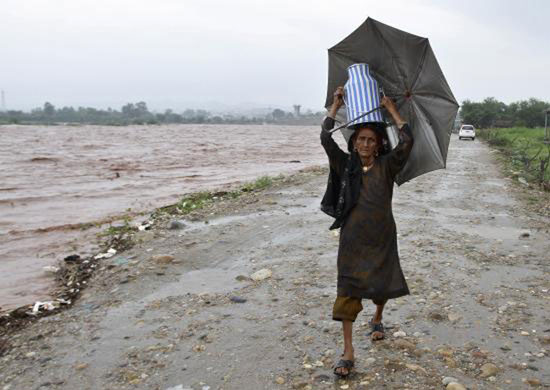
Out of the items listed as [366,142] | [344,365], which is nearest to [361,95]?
[366,142]

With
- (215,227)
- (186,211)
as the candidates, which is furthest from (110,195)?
(215,227)

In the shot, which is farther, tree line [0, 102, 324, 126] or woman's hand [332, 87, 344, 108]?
tree line [0, 102, 324, 126]

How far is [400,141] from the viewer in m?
3.14

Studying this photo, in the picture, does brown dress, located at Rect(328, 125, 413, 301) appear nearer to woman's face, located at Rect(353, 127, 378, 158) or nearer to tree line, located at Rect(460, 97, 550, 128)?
woman's face, located at Rect(353, 127, 378, 158)

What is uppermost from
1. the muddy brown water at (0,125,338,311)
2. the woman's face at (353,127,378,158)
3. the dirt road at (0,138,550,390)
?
the woman's face at (353,127,378,158)

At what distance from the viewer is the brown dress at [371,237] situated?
10.5 ft

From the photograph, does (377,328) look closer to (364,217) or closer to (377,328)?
(377,328)

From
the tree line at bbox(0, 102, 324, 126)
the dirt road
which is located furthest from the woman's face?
the tree line at bbox(0, 102, 324, 126)

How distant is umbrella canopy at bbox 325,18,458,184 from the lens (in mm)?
3154

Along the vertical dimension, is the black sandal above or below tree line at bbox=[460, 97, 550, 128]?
below

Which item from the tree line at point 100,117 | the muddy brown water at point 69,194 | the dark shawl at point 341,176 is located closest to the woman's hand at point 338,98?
the dark shawl at point 341,176

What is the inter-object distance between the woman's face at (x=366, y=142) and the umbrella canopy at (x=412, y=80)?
0.27m

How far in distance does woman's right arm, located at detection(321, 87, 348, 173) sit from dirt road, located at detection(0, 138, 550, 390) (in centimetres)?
133

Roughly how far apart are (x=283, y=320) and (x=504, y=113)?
60.1 meters
